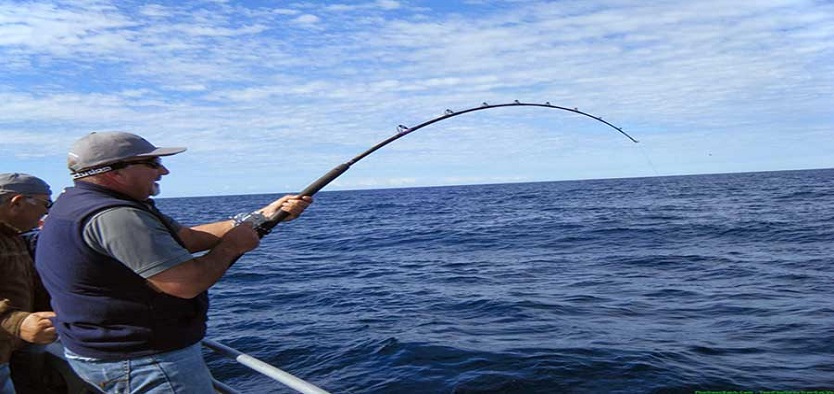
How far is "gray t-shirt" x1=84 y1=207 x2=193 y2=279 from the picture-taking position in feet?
6.49

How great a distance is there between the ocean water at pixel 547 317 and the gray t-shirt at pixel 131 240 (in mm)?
4350

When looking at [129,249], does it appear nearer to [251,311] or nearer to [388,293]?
[251,311]

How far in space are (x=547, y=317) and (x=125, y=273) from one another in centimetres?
697

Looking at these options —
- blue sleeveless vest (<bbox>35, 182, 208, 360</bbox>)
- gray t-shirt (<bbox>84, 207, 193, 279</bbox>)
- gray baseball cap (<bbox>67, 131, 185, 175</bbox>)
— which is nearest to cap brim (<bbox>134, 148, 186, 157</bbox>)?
gray baseball cap (<bbox>67, 131, 185, 175</bbox>)

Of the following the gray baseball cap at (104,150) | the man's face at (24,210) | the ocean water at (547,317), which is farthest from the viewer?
the ocean water at (547,317)

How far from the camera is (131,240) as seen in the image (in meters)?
1.98

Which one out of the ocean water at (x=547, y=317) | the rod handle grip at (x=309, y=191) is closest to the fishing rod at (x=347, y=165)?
the rod handle grip at (x=309, y=191)

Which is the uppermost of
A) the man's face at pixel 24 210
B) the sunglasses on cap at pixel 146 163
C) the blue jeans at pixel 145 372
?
the sunglasses on cap at pixel 146 163

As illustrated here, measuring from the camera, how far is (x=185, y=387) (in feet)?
7.58

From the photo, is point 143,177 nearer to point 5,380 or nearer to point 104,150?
point 104,150

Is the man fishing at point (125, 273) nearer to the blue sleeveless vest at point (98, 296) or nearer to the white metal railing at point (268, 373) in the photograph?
the blue sleeveless vest at point (98, 296)

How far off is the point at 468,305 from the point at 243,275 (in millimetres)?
6734

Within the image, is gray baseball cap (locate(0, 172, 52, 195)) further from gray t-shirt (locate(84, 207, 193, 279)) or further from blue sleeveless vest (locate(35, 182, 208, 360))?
gray t-shirt (locate(84, 207, 193, 279))

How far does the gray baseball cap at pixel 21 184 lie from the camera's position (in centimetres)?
291
